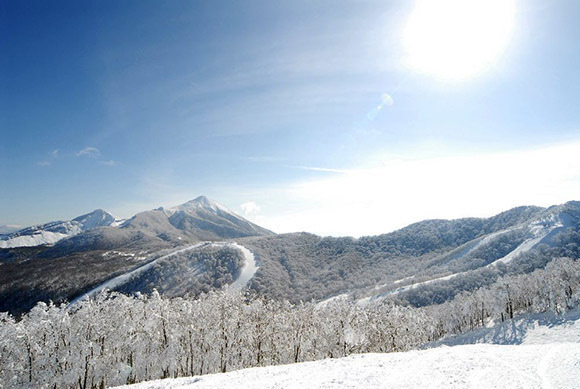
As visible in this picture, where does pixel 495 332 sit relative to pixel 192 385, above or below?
below

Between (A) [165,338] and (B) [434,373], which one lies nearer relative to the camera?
(B) [434,373]

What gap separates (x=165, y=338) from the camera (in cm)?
4169

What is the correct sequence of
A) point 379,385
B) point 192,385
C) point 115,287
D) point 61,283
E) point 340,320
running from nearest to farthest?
point 379,385, point 192,385, point 340,320, point 115,287, point 61,283

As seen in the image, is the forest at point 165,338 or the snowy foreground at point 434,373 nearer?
the snowy foreground at point 434,373

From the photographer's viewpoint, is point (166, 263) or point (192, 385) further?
point (166, 263)

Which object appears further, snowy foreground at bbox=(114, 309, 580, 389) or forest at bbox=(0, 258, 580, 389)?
forest at bbox=(0, 258, 580, 389)

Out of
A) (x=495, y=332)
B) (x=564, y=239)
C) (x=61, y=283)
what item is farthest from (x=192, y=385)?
(x=564, y=239)

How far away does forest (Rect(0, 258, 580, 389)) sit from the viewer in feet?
113

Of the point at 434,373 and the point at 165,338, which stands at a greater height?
the point at 434,373

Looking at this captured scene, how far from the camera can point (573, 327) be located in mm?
58531

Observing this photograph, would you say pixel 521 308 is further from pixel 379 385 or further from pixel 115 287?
pixel 115 287

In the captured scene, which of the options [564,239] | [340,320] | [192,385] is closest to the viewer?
[192,385]

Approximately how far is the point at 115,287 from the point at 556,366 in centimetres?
19820

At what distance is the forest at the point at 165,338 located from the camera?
1359 inches
